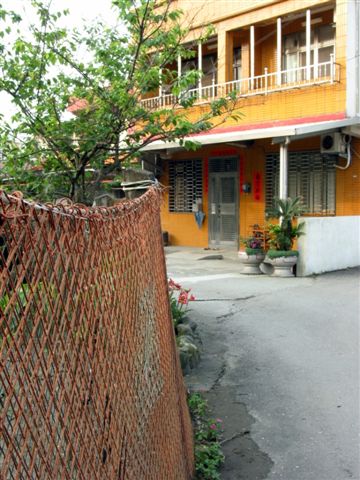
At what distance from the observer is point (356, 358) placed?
20.9 feet

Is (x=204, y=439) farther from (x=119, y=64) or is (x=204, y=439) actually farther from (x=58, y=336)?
(x=119, y=64)

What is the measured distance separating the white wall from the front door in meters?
4.61

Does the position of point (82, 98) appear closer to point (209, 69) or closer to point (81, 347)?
point (81, 347)

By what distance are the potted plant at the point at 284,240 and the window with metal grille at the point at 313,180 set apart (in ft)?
8.30

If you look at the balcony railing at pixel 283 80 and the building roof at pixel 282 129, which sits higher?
the balcony railing at pixel 283 80

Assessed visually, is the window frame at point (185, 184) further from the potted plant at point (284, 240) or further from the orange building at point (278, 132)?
the potted plant at point (284, 240)

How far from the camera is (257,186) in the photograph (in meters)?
16.4

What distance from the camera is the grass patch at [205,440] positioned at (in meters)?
3.97

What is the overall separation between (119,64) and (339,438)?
4.38 meters

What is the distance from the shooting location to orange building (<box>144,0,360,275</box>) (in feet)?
43.5

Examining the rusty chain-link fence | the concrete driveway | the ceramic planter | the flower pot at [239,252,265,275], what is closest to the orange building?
the ceramic planter

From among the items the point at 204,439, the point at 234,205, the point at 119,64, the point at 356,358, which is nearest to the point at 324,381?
the point at 356,358

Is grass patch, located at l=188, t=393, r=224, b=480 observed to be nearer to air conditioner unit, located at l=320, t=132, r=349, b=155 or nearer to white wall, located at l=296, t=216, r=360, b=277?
white wall, located at l=296, t=216, r=360, b=277

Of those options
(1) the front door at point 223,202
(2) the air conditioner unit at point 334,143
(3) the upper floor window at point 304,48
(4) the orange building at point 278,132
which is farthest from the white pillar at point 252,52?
(2) the air conditioner unit at point 334,143
